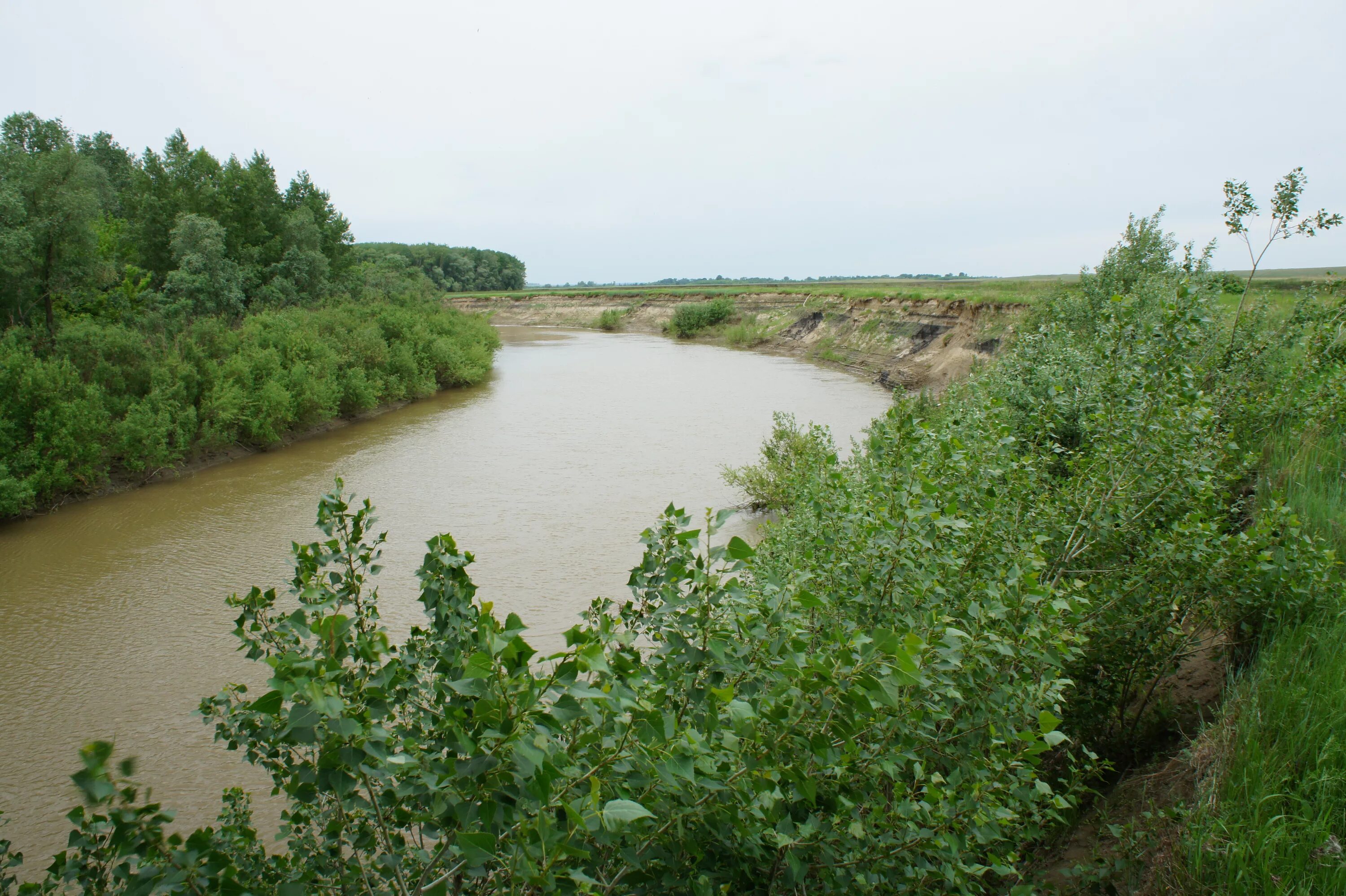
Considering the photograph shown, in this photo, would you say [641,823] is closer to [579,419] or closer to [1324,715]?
[1324,715]

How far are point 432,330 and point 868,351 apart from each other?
21998 millimetres

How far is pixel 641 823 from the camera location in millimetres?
2061

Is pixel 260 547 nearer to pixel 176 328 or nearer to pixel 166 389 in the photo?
pixel 166 389

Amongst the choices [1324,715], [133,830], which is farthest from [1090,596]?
[133,830]

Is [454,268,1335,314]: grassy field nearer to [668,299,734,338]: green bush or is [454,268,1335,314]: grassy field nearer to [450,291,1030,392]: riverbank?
[450,291,1030,392]: riverbank

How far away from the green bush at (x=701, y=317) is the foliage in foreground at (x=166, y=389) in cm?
3363

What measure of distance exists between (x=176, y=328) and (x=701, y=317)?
1686 inches

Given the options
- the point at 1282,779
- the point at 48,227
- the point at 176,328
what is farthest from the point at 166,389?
the point at 1282,779

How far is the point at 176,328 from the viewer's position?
21.1 meters

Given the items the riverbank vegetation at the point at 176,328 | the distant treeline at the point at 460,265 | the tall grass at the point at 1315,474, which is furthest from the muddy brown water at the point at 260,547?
the distant treeline at the point at 460,265

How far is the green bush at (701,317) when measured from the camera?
196ft

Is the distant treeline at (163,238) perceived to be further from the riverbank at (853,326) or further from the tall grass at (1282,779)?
the tall grass at (1282,779)

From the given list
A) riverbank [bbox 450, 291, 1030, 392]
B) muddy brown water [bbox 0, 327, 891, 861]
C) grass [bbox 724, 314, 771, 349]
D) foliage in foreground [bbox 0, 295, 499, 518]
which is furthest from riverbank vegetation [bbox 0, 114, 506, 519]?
grass [bbox 724, 314, 771, 349]

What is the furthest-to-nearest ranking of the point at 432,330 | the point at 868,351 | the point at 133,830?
1. the point at 868,351
2. the point at 432,330
3. the point at 133,830
